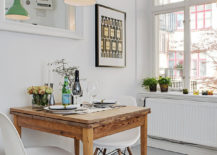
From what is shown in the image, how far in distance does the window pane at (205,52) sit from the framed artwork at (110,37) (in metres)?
0.99

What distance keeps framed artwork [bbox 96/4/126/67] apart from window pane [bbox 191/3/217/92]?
0.99 meters

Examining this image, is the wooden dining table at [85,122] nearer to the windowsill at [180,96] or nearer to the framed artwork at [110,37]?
the framed artwork at [110,37]

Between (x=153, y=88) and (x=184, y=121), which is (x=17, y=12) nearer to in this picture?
(x=153, y=88)

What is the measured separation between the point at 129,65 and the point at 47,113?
1.89 meters

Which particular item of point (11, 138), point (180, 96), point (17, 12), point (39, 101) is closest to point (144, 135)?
point (39, 101)

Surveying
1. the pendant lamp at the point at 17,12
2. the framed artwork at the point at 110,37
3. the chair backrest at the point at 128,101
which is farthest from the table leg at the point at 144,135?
the pendant lamp at the point at 17,12

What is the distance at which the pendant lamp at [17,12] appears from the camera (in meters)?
2.10

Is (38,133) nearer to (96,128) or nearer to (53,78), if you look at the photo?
(53,78)

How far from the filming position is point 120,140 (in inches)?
85.0

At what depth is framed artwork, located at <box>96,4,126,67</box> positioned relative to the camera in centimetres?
287

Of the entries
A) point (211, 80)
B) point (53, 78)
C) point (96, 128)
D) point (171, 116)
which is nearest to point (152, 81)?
point (171, 116)

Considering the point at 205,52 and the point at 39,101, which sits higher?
the point at 205,52

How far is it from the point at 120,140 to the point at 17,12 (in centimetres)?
146

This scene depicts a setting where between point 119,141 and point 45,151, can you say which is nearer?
point 45,151
